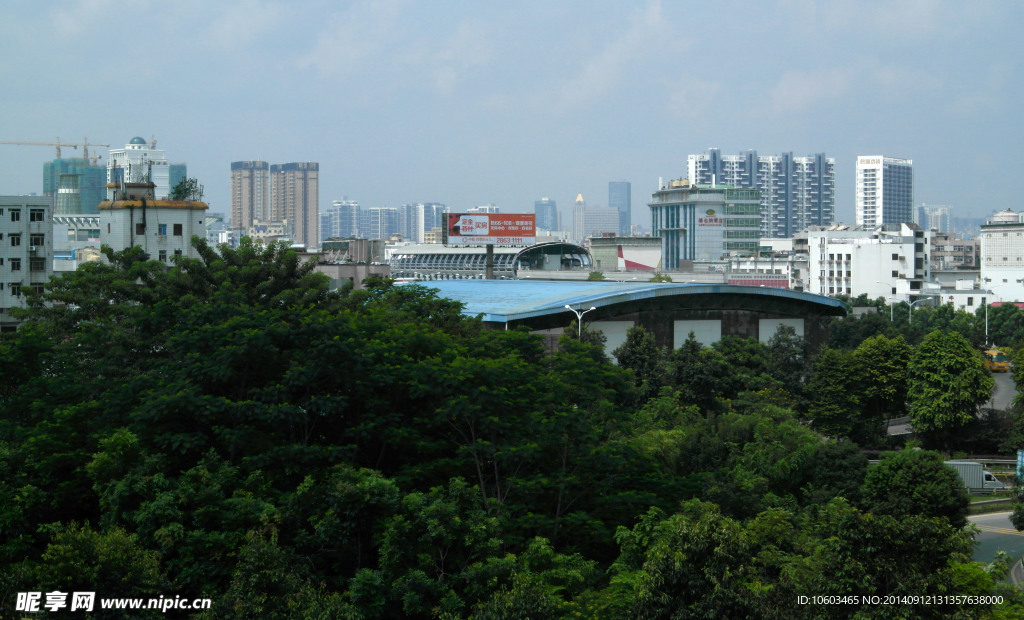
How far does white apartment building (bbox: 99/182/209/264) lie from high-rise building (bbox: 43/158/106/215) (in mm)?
92906

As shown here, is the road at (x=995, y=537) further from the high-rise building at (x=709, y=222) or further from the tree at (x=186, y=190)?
the high-rise building at (x=709, y=222)

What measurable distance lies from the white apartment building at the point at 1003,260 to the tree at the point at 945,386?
5333cm

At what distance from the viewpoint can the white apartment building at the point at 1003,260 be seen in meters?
85.0

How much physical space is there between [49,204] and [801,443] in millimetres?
31467

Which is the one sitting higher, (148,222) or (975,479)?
(148,222)

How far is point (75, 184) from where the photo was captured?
139375mm

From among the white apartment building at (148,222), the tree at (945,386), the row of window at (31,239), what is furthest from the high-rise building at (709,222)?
the row of window at (31,239)

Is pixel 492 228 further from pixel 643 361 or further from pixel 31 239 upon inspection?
pixel 643 361

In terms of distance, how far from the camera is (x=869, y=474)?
24.2 meters

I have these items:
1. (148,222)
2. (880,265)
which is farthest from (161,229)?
(880,265)

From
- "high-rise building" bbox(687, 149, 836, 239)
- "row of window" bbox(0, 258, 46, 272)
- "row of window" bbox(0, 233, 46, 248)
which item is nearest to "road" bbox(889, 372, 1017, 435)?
"row of window" bbox(0, 258, 46, 272)

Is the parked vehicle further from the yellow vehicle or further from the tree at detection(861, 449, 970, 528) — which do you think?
the yellow vehicle

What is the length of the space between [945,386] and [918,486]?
1478 centimetres

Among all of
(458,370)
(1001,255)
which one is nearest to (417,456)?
(458,370)
